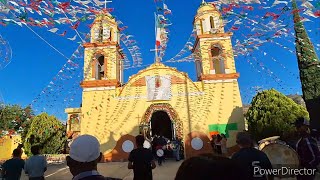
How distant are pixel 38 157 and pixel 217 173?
5192mm

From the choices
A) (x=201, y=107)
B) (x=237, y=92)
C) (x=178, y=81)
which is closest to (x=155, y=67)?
(x=178, y=81)

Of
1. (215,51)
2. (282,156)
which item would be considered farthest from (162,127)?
(282,156)

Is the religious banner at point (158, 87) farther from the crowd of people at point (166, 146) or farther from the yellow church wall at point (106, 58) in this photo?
the crowd of people at point (166, 146)

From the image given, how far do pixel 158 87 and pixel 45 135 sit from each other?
29.5 feet

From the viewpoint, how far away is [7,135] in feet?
82.7

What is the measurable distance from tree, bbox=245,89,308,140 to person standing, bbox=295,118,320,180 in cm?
979

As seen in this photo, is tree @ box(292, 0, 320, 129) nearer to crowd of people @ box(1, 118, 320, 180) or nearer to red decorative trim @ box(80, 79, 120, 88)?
red decorative trim @ box(80, 79, 120, 88)

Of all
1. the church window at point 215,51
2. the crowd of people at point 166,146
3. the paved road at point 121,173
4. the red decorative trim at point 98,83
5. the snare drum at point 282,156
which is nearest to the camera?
the snare drum at point 282,156

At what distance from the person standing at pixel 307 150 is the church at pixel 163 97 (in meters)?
11.9

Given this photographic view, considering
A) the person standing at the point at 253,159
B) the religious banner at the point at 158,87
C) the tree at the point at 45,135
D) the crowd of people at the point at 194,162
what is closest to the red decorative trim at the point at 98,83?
the religious banner at the point at 158,87

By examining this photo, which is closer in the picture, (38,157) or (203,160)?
(203,160)

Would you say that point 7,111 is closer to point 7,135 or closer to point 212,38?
point 7,135

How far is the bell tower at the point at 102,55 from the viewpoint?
59.7ft

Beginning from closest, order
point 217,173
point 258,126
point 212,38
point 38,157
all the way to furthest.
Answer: point 217,173 < point 38,157 < point 258,126 < point 212,38
